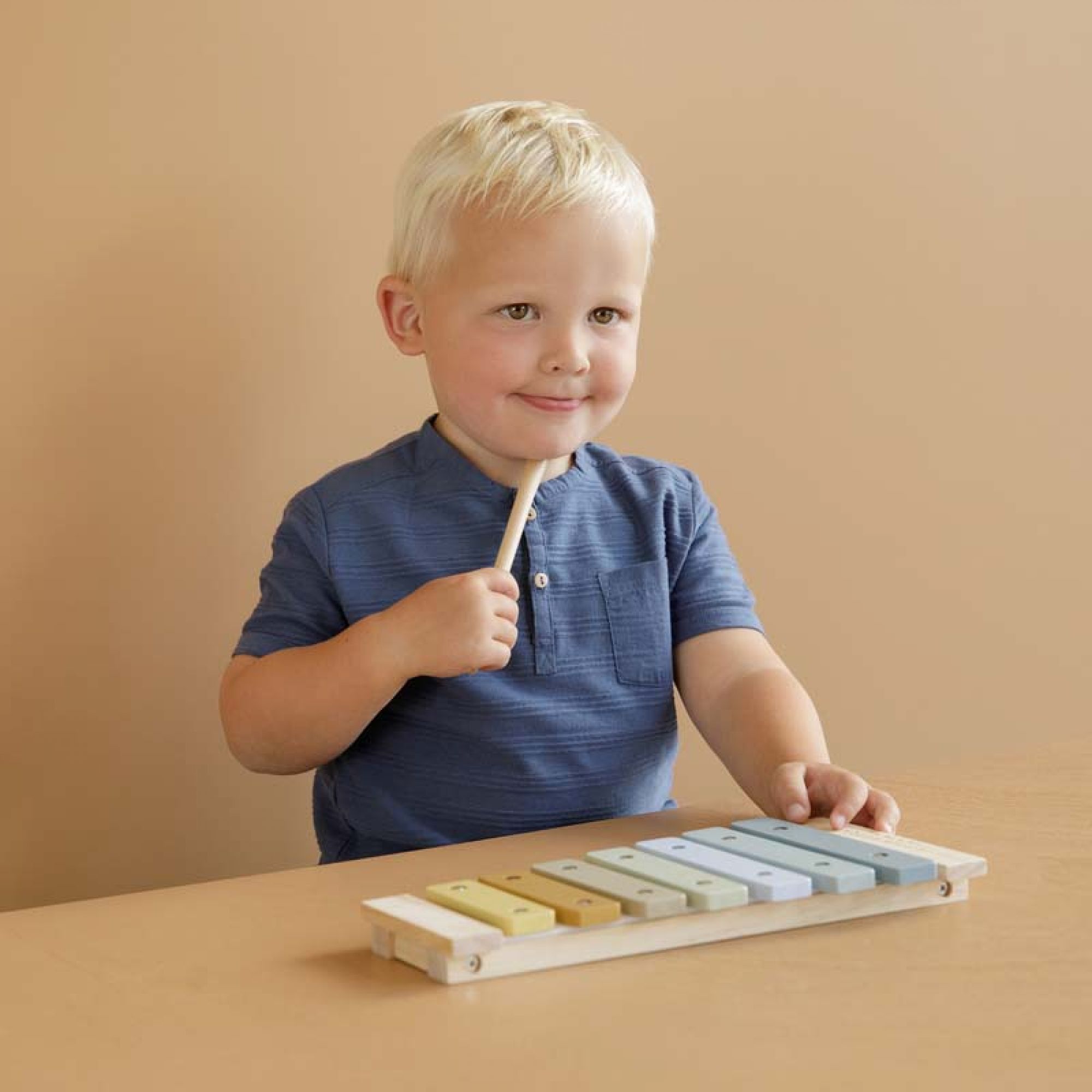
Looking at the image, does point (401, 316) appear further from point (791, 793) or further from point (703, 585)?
point (791, 793)

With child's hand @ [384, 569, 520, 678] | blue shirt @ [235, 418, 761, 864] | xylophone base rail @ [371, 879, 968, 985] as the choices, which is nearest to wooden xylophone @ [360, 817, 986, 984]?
xylophone base rail @ [371, 879, 968, 985]

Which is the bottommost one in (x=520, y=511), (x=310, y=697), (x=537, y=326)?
(x=310, y=697)

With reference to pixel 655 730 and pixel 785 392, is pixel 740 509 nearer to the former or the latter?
pixel 785 392

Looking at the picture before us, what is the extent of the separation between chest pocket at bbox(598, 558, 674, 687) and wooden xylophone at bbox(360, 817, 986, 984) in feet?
1.05

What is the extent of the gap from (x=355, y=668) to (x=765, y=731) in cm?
25

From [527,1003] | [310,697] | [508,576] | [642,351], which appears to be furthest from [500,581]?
[642,351]

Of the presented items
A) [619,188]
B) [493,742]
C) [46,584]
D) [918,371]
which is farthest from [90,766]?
[918,371]

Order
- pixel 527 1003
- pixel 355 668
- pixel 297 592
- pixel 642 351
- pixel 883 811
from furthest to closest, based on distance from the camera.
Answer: pixel 642 351, pixel 297 592, pixel 355 668, pixel 883 811, pixel 527 1003

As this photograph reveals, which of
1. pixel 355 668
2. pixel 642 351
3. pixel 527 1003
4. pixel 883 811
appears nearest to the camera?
pixel 527 1003

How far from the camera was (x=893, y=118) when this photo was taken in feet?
4.75

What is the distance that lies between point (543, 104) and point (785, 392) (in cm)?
42

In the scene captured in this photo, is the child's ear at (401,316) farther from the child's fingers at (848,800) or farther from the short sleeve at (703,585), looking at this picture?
the child's fingers at (848,800)

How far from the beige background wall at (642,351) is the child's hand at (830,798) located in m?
0.47

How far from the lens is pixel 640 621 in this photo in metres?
1.10
